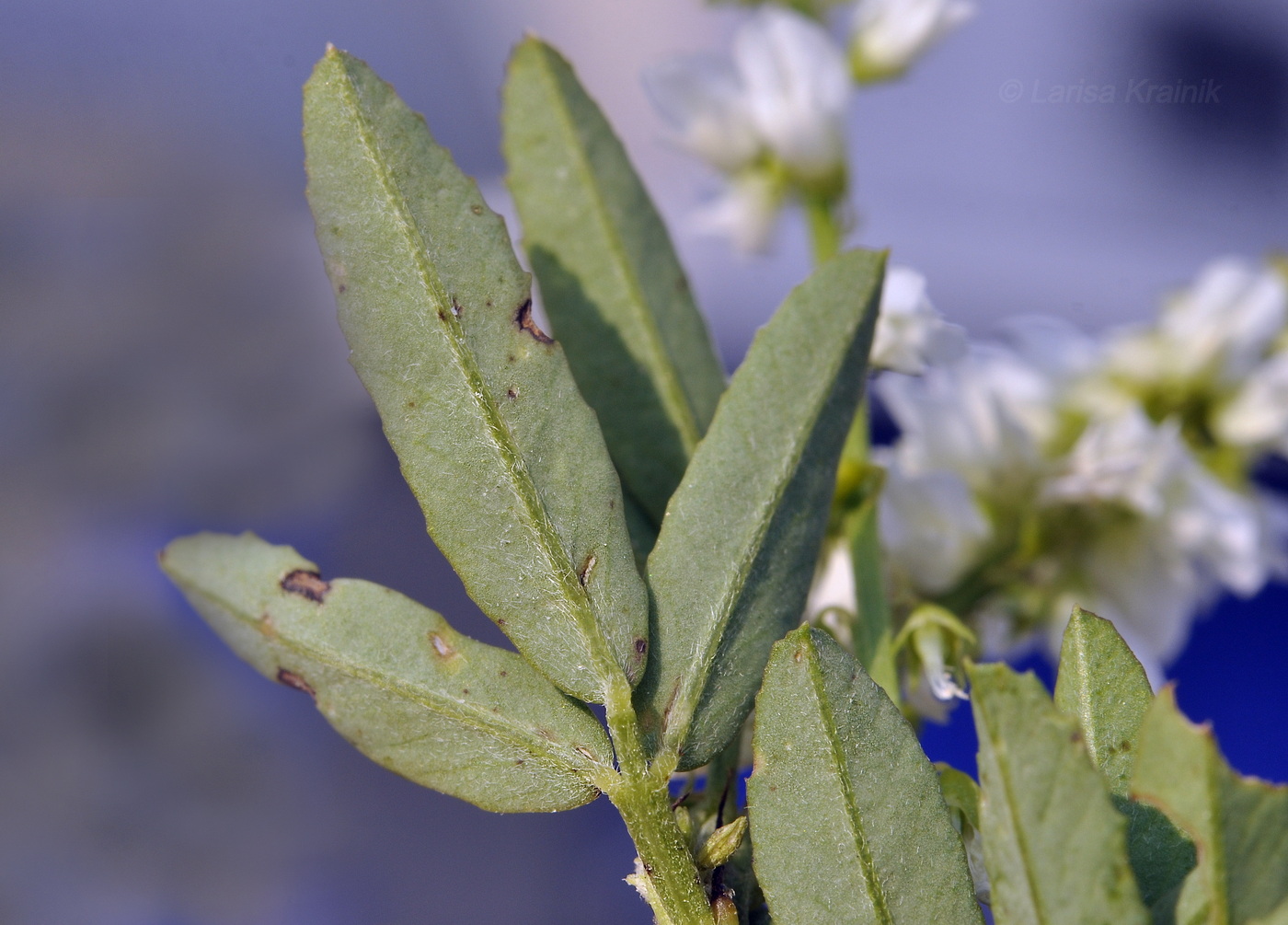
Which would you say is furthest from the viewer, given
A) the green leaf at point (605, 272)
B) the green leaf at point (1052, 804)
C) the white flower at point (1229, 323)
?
the white flower at point (1229, 323)

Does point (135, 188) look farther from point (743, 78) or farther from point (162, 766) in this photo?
point (743, 78)

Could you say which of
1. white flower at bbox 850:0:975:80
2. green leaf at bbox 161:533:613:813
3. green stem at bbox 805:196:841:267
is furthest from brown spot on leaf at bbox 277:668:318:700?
white flower at bbox 850:0:975:80

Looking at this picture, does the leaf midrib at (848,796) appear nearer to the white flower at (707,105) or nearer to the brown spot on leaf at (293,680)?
the brown spot on leaf at (293,680)

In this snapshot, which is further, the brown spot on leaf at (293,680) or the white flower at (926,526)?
the white flower at (926,526)

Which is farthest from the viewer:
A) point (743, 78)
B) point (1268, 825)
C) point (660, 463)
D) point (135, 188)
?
point (135, 188)

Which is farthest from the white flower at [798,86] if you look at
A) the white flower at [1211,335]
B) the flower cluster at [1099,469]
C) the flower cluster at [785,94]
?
the white flower at [1211,335]

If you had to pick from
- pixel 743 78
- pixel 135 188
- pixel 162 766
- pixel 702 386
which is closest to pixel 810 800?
pixel 702 386

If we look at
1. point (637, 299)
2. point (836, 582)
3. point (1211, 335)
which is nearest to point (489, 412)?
point (637, 299)
